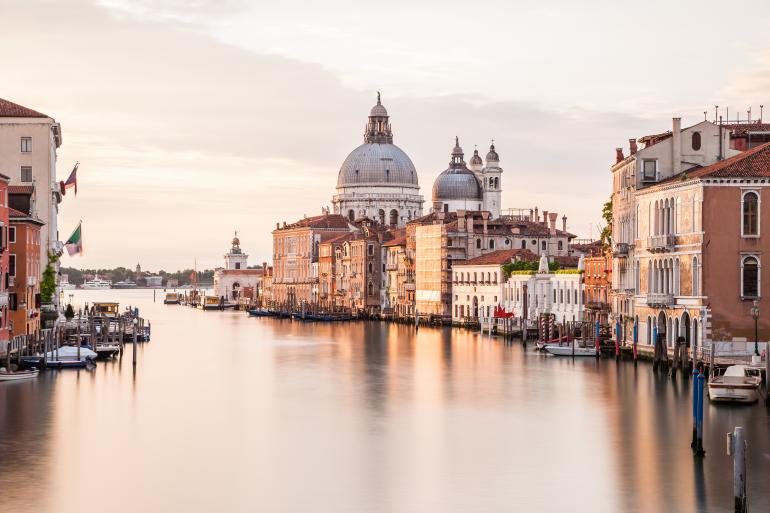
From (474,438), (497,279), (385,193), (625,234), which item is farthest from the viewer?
(385,193)

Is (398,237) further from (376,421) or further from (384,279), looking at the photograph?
(376,421)

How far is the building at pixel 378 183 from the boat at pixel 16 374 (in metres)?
77.1

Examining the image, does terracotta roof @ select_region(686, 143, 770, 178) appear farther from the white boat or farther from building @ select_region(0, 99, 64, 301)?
building @ select_region(0, 99, 64, 301)

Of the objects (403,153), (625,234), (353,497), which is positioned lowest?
(353,497)

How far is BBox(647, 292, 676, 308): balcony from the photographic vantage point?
114ft

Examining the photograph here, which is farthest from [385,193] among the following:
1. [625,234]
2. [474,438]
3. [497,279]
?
[474,438]

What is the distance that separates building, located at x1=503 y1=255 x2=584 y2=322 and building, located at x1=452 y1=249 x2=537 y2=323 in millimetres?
904

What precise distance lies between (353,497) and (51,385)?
14286 millimetres

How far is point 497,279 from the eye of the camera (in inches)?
2522

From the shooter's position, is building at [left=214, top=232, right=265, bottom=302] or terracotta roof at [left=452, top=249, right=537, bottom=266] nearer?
terracotta roof at [left=452, top=249, right=537, bottom=266]

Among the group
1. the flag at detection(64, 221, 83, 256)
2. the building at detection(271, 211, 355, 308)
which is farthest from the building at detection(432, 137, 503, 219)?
the flag at detection(64, 221, 83, 256)

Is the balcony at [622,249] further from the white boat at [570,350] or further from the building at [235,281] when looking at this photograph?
the building at [235,281]

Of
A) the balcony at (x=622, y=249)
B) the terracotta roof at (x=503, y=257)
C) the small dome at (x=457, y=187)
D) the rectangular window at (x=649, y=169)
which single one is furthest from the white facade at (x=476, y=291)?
the small dome at (x=457, y=187)

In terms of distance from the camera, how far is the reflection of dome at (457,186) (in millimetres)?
96938
